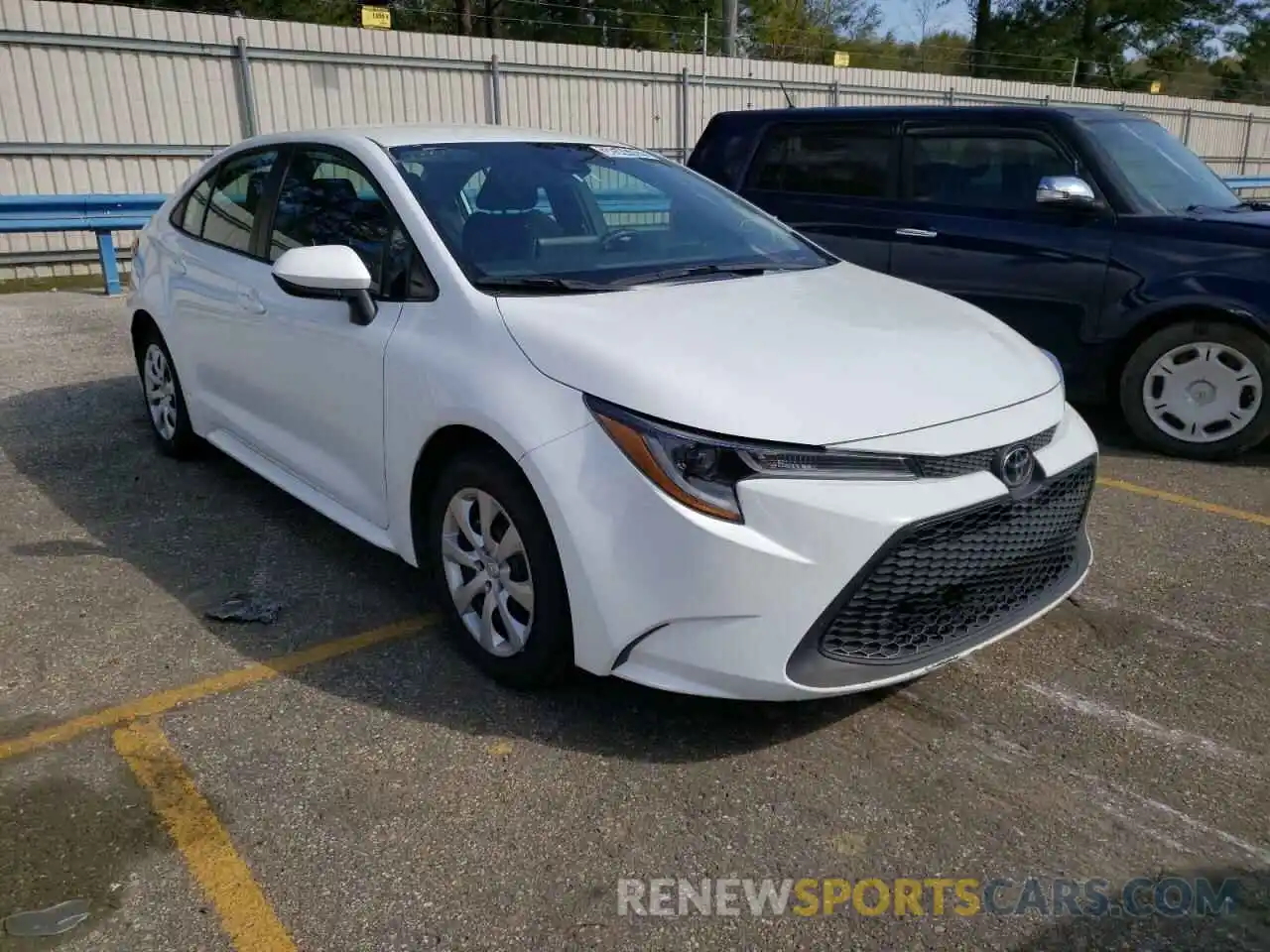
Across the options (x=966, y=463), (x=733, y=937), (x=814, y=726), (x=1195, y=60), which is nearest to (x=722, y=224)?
(x=966, y=463)

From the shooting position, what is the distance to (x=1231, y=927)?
2.27m

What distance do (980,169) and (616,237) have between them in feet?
10.6

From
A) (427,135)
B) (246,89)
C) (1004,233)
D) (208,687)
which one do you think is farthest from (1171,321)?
(246,89)

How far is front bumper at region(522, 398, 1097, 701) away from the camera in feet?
8.34

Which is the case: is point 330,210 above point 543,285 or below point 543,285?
above

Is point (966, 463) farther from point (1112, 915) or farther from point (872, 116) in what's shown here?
point (872, 116)

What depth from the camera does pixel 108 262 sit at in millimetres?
10500

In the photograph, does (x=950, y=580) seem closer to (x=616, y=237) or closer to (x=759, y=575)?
(x=759, y=575)

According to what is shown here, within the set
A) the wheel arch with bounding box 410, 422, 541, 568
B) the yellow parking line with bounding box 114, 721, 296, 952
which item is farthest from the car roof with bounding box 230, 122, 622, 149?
the yellow parking line with bounding box 114, 721, 296, 952

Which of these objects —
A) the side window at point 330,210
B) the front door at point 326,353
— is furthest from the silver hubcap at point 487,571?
the side window at point 330,210

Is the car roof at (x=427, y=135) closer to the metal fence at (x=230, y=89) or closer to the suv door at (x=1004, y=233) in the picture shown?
the suv door at (x=1004, y=233)

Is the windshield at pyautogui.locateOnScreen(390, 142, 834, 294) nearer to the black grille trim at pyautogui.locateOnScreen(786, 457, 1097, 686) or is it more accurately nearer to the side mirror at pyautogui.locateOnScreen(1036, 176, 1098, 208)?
the black grille trim at pyautogui.locateOnScreen(786, 457, 1097, 686)

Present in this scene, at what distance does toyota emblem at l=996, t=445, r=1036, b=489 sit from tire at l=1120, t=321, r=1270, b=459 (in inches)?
119

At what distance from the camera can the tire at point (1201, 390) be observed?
5.24m
